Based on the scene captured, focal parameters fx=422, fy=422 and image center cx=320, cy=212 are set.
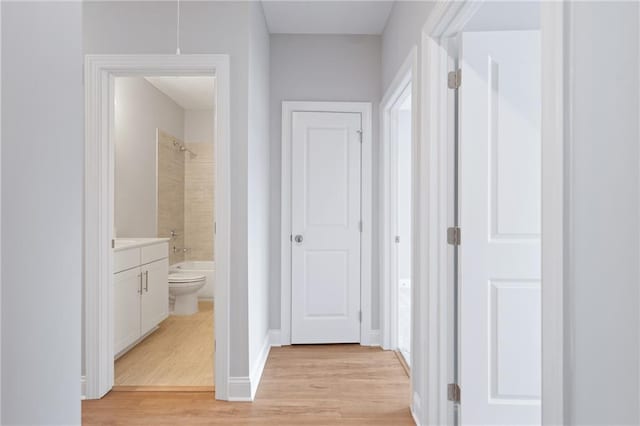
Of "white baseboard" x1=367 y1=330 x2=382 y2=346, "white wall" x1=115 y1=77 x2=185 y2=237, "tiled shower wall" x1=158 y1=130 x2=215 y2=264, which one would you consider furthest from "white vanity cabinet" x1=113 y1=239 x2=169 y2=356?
"white baseboard" x1=367 y1=330 x2=382 y2=346

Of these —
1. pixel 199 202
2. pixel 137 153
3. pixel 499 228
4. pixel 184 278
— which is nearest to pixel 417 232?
pixel 499 228

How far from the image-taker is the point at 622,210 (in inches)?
32.6

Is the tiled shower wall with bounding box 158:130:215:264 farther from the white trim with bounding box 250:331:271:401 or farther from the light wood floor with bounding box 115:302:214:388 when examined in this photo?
the white trim with bounding box 250:331:271:401

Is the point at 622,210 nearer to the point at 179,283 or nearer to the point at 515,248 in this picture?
the point at 515,248

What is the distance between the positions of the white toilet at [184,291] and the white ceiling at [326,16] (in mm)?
2661

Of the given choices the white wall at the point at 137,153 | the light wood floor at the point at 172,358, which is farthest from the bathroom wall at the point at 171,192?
the light wood floor at the point at 172,358

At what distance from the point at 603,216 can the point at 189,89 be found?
15.9ft

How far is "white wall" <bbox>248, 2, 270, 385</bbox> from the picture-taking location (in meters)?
2.76

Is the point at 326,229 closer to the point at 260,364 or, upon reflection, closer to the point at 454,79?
the point at 260,364

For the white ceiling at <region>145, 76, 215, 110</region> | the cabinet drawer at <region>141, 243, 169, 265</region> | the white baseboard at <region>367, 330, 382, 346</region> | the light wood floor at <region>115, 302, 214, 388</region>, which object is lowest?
the light wood floor at <region>115, 302, 214, 388</region>

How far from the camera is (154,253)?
3855mm

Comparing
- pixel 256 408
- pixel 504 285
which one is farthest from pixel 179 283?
pixel 504 285

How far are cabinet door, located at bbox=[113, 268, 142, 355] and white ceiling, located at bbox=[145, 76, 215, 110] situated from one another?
2.16 meters

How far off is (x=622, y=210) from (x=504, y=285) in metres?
1.26
